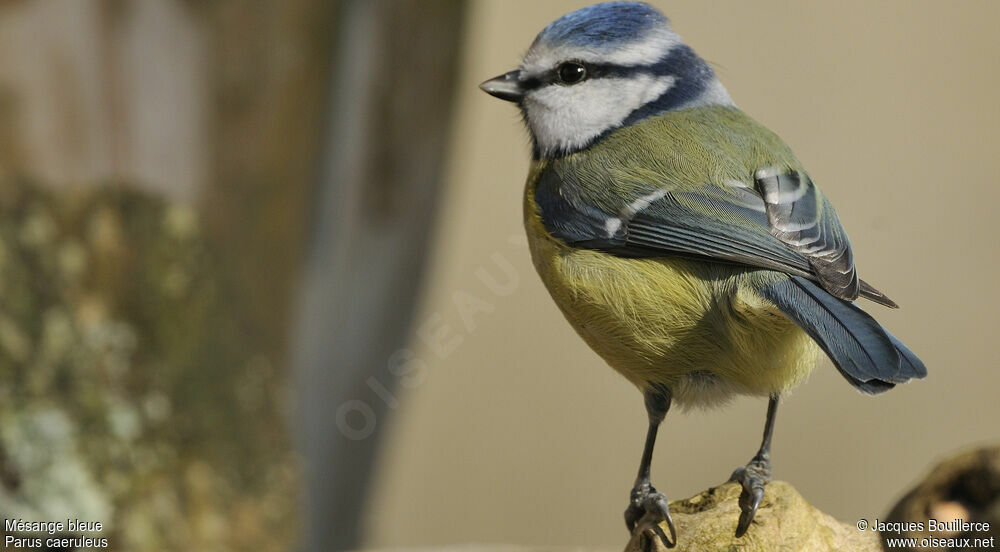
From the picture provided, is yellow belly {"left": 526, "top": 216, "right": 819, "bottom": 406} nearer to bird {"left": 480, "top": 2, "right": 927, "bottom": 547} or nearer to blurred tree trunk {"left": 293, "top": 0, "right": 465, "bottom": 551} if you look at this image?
bird {"left": 480, "top": 2, "right": 927, "bottom": 547}

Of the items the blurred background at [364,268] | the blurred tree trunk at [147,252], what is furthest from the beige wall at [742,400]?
the blurred tree trunk at [147,252]

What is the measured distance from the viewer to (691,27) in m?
2.73

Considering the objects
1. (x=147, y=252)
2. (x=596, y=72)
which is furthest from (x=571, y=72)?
(x=147, y=252)

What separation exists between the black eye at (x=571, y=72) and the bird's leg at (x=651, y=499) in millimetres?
589

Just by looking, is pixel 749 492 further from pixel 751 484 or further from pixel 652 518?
pixel 652 518

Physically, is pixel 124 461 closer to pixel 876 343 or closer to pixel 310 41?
pixel 310 41

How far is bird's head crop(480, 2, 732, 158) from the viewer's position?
5.84 ft

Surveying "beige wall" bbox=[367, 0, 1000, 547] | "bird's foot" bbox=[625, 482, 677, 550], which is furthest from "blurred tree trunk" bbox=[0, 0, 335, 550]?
"bird's foot" bbox=[625, 482, 677, 550]

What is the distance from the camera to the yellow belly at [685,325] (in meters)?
1.56

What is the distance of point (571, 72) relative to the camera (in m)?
1.83

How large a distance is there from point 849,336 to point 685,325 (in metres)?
0.28

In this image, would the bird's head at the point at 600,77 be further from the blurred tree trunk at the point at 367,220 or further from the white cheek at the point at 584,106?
the blurred tree trunk at the point at 367,220

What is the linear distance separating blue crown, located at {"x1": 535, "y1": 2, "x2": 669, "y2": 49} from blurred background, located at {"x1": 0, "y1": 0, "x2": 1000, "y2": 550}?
0.23 meters

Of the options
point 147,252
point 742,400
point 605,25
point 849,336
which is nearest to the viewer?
point 849,336
